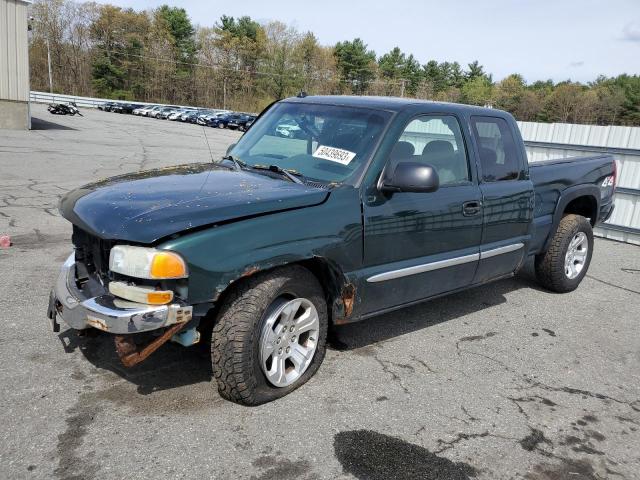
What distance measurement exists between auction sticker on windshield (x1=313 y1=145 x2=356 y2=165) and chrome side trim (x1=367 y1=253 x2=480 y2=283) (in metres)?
0.83

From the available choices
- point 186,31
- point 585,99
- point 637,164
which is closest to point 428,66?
point 585,99

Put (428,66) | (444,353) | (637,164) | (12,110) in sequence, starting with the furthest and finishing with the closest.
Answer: (428,66) < (12,110) < (637,164) < (444,353)

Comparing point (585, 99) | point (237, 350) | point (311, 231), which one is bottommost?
point (237, 350)

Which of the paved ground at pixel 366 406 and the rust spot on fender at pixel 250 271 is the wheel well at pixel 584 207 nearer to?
the paved ground at pixel 366 406

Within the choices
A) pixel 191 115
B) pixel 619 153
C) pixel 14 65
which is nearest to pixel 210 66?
pixel 191 115

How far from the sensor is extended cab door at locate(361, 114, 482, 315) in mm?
3693

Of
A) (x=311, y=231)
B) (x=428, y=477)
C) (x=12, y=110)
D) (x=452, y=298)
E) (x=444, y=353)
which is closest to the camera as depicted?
(x=428, y=477)

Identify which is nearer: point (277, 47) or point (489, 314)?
point (489, 314)

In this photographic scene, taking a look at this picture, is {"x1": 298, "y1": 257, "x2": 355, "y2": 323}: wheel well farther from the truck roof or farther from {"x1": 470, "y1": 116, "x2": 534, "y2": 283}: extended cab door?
{"x1": 470, "y1": 116, "x2": 534, "y2": 283}: extended cab door

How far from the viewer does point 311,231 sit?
3297 millimetres

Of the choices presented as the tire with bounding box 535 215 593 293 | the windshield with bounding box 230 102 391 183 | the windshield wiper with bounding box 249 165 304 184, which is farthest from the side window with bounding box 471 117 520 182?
the windshield wiper with bounding box 249 165 304 184

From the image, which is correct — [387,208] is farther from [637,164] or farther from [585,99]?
[585,99]

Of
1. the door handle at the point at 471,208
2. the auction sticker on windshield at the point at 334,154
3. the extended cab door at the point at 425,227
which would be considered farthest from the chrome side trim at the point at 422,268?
the auction sticker on windshield at the point at 334,154

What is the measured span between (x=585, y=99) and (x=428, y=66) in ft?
96.8
